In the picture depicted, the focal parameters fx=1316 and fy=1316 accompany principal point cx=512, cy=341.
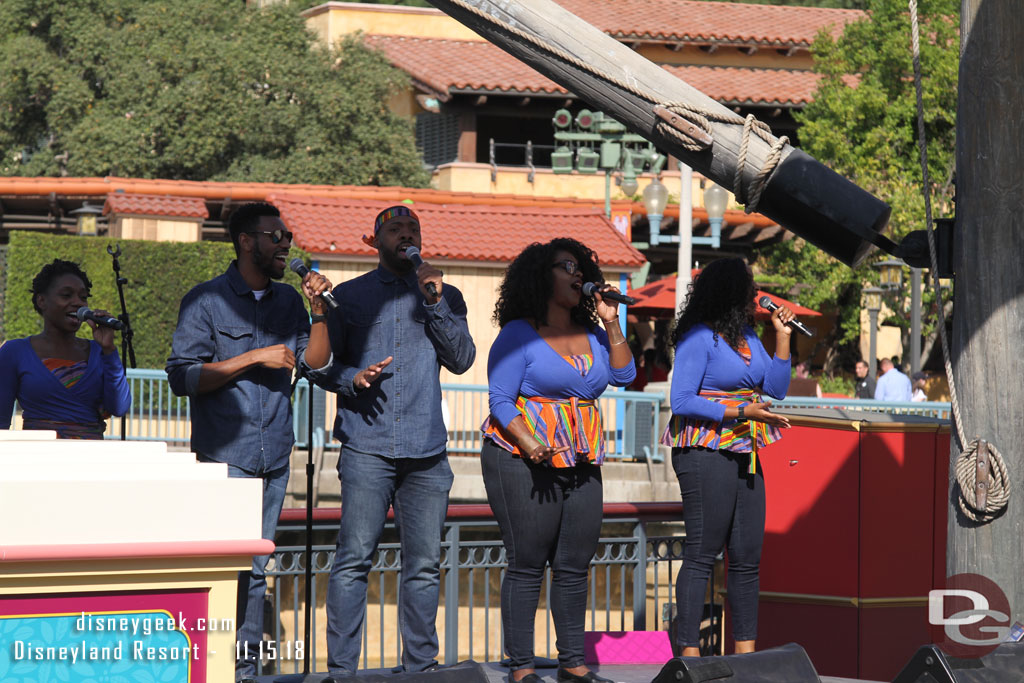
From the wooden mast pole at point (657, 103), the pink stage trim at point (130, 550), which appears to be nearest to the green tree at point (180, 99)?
the wooden mast pole at point (657, 103)

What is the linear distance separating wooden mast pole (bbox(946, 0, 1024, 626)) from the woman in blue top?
134 inches

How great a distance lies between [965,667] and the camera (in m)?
3.99

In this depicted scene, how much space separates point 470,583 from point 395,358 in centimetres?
215

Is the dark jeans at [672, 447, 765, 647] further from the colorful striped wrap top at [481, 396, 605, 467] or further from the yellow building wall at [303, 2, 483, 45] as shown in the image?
the yellow building wall at [303, 2, 483, 45]

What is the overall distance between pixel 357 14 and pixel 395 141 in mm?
8831

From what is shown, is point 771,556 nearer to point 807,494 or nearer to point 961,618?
point 807,494

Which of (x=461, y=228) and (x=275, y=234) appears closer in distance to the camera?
(x=275, y=234)

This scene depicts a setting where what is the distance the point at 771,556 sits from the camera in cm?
629

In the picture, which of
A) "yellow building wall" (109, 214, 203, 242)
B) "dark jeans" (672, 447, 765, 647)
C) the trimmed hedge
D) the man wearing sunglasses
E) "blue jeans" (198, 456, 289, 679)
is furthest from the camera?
"yellow building wall" (109, 214, 203, 242)

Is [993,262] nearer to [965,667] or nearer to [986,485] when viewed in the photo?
[986,485]

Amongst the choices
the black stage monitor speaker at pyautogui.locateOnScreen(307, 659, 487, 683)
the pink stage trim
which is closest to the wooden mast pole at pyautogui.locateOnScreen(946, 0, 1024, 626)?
the black stage monitor speaker at pyautogui.locateOnScreen(307, 659, 487, 683)

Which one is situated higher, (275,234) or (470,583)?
(275,234)

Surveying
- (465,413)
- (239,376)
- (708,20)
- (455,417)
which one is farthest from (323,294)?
(708,20)

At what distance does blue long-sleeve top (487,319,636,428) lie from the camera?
4941 mm
